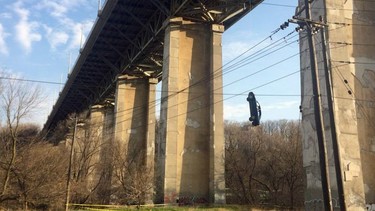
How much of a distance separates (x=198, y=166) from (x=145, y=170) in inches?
219

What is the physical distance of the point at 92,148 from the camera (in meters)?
40.8

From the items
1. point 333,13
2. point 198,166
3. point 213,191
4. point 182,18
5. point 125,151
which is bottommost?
point 213,191

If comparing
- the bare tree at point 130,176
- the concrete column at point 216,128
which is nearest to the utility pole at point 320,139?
the concrete column at point 216,128

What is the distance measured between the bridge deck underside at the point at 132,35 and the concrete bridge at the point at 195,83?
8 centimetres

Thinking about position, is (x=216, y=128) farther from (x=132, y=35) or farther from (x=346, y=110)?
(x=132, y=35)

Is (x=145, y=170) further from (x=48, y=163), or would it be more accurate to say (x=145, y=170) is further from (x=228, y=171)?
(x=228, y=171)

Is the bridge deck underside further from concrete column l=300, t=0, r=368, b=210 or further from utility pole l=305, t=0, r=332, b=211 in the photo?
utility pole l=305, t=0, r=332, b=211

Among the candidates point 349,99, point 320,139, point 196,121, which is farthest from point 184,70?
point 320,139

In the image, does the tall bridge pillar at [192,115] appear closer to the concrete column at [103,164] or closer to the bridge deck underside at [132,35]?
the bridge deck underside at [132,35]

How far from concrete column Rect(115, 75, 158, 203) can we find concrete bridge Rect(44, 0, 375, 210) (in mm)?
95

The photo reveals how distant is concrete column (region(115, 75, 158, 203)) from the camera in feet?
122

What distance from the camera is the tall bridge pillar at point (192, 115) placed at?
2505 cm

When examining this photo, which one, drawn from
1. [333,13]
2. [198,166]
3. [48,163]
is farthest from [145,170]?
[333,13]

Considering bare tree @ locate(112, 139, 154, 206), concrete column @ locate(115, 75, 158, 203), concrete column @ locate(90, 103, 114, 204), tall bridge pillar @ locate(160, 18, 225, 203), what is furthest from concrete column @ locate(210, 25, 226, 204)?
concrete column @ locate(90, 103, 114, 204)
